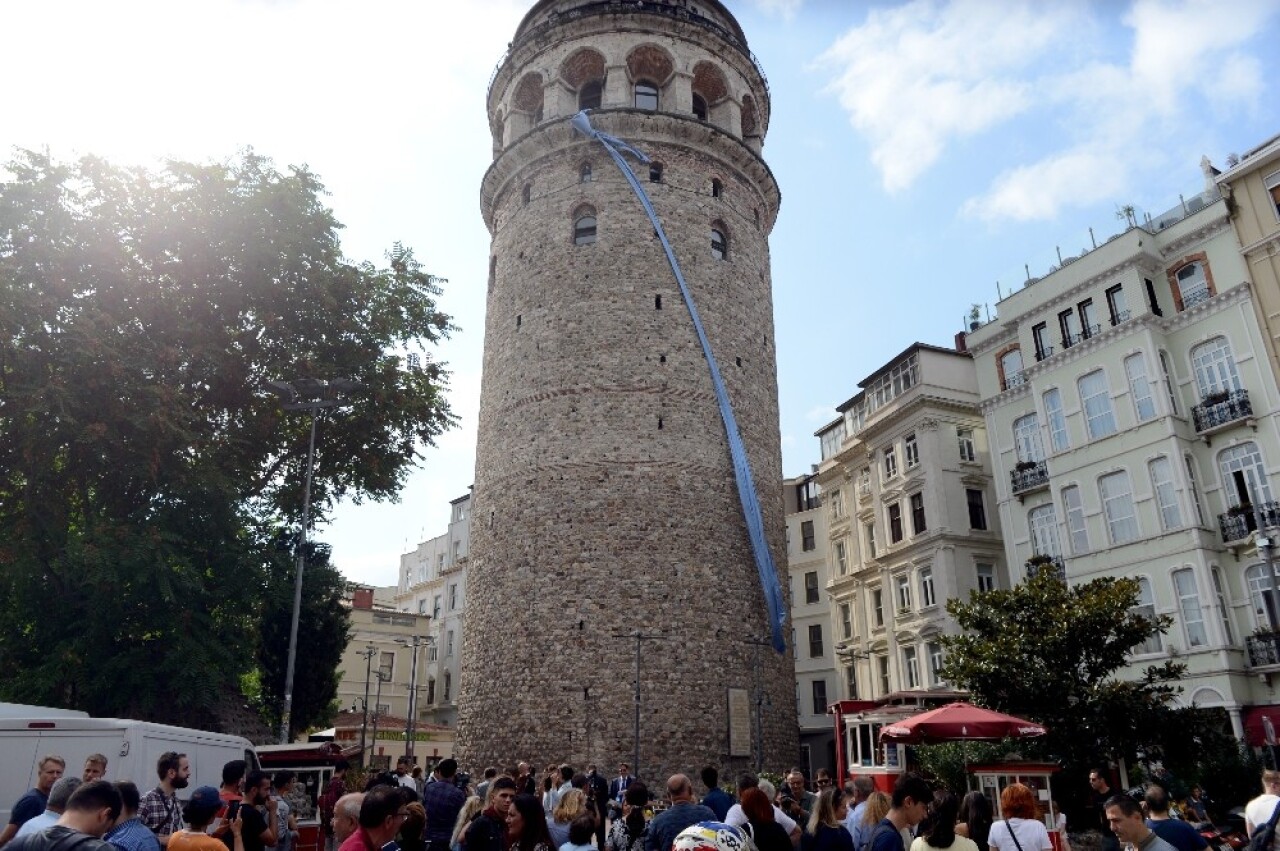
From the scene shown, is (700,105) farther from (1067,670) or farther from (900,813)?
(900,813)

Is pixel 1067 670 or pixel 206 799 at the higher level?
pixel 1067 670

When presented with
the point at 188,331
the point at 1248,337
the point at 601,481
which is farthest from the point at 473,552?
the point at 1248,337

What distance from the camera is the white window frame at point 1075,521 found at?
25453mm

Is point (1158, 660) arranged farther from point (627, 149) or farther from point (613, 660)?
point (627, 149)

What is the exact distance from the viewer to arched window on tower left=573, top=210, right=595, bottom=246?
26.9 meters

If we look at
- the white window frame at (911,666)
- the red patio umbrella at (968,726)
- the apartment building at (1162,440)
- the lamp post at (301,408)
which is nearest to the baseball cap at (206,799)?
the red patio umbrella at (968,726)

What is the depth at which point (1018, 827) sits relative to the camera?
6750 mm

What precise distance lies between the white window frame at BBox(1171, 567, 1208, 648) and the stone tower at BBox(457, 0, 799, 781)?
9763mm

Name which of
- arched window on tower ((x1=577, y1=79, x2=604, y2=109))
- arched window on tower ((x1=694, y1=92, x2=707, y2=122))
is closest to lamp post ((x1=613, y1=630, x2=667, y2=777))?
arched window on tower ((x1=577, y1=79, x2=604, y2=109))

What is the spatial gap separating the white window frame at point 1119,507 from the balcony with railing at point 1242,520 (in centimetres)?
200

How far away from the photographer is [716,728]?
73.3 feet

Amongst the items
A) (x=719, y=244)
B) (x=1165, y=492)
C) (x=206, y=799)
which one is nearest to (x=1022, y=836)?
(x=206, y=799)

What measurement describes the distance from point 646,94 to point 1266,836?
27.1 meters

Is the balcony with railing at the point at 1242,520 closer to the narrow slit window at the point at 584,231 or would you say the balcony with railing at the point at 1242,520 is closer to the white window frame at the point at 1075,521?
the white window frame at the point at 1075,521
